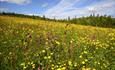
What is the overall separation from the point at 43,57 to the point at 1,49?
1550 millimetres

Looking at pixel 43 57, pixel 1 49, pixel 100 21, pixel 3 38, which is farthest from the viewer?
pixel 100 21

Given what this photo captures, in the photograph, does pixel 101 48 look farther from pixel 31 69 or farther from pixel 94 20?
pixel 94 20

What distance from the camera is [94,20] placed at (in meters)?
40.3

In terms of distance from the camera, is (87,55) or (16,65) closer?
(16,65)

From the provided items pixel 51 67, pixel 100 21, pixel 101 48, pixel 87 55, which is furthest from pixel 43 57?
pixel 100 21

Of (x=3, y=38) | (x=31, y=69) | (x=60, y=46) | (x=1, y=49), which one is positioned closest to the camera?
(x=31, y=69)

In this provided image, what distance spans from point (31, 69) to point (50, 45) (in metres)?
2.10

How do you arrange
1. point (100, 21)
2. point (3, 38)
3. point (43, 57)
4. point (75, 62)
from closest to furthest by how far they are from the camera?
point (75, 62) < point (43, 57) < point (3, 38) < point (100, 21)

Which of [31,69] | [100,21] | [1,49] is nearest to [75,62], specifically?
[31,69]

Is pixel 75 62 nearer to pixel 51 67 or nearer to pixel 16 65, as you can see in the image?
pixel 51 67

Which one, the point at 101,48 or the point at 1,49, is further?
the point at 101,48

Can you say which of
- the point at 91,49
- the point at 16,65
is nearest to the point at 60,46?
the point at 91,49

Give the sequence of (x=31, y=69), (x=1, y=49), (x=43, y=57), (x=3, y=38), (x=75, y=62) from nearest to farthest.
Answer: (x=31, y=69)
(x=75, y=62)
(x=43, y=57)
(x=1, y=49)
(x=3, y=38)

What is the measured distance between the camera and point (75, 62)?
6.27 m
